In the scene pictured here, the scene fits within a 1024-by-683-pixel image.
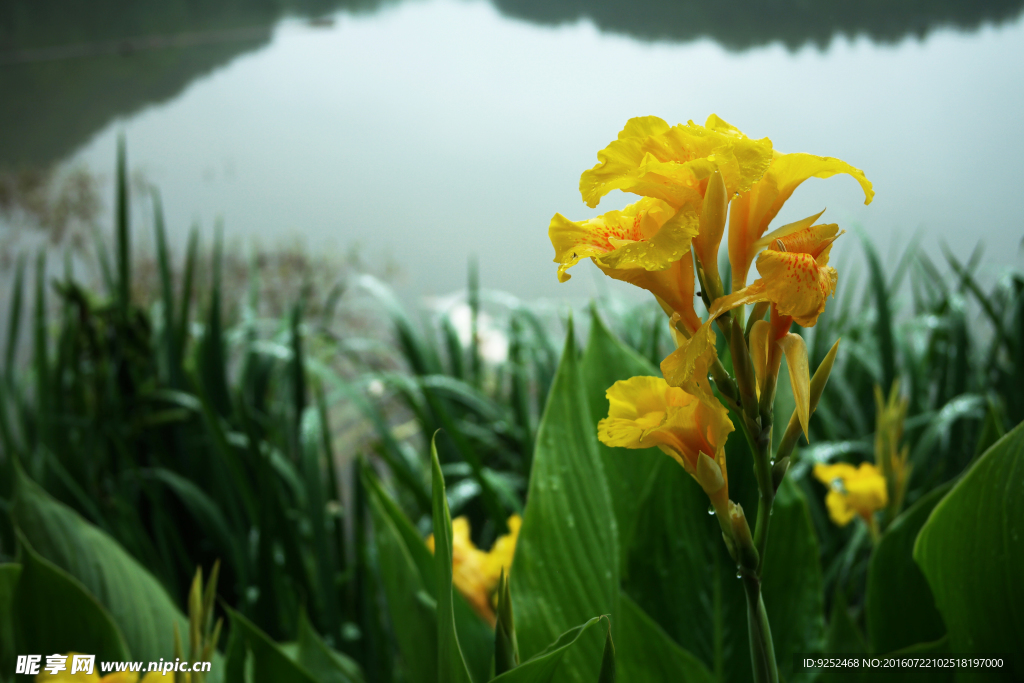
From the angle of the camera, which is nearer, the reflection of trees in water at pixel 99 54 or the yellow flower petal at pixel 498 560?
the yellow flower petal at pixel 498 560

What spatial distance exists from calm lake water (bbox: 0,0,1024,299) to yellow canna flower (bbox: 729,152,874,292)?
2.16 ft

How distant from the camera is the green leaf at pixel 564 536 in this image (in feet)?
0.89

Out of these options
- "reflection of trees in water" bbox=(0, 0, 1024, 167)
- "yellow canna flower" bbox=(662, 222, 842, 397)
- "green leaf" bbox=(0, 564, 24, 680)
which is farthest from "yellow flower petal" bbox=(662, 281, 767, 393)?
"reflection of trees in water" bbox=(0, 0, 1024, 167)

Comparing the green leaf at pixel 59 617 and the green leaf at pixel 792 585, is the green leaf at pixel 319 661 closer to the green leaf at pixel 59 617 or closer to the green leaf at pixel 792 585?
the green leaf at pixel 59 617

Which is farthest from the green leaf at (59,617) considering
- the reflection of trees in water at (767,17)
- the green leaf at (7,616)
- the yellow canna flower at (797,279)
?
the reflection of trees in water at (767,17)

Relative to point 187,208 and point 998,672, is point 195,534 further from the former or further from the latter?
point 187,208

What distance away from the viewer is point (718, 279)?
0.16 meters

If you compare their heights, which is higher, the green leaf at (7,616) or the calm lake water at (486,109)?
the calm lake water at (486,109)

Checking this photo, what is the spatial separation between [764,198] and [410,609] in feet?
0.83

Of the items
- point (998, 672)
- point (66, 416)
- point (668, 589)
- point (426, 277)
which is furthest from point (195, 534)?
point (426, 277)

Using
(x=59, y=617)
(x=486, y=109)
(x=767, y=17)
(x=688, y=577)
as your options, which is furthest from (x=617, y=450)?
(x=486, y=109)

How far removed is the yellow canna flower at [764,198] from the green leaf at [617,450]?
0.17 metres

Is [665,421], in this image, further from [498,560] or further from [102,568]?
[102,568]

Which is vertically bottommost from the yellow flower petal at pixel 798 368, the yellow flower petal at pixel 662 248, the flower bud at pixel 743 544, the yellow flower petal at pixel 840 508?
the yellow flower petal at pixel 840 508
